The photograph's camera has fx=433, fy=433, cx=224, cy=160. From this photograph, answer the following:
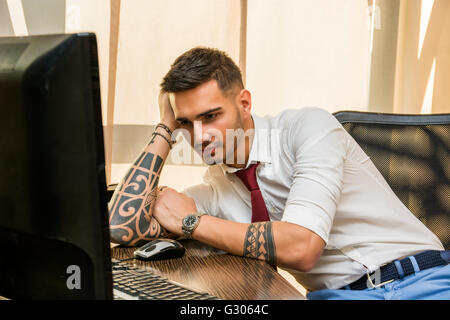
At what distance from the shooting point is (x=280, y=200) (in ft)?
4.17

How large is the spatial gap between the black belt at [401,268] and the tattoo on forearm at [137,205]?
549 mm

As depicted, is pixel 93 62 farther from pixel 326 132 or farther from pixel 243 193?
pixel 243 193

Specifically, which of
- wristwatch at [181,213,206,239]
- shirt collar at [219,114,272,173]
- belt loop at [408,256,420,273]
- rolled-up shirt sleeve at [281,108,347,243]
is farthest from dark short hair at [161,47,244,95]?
belt loop at [408,256,420,273]

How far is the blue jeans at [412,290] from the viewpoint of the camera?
1019mm

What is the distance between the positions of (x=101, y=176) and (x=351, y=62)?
194 centimetres

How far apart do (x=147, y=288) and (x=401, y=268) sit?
70 centimetres

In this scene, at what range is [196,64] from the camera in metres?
1.25

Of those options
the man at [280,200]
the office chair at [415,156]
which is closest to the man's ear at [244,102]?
the man at [280,200]

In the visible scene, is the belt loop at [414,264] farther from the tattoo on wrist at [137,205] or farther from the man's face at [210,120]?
the tattoo on wrist at [137,205]

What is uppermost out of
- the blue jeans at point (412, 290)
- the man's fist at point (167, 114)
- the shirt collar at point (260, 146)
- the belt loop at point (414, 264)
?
the man's fist at point (167, 114)

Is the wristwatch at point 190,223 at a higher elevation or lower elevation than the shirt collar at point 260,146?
lower

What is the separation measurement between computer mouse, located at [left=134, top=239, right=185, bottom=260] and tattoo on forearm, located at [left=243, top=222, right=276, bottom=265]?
0.51ft

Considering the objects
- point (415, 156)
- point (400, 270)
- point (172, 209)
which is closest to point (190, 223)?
point (172, 209)

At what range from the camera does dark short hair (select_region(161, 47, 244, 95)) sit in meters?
1.23
